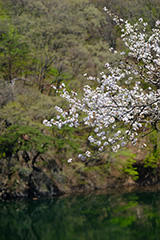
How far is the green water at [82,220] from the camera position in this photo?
10745mm

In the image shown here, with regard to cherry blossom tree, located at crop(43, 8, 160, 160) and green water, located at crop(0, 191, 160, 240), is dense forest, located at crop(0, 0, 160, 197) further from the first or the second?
cherry blossom tree, located at crop(43, 8, 160, 160)

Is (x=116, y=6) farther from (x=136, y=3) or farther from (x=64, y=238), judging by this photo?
(x=64, y=238)

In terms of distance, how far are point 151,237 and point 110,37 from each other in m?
34.4

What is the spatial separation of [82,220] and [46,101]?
11.8 metres

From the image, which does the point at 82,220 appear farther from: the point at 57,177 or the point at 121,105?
the point at 57,177

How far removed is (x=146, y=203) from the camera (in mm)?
17172

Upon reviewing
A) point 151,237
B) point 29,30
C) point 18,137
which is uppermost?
point 29,30

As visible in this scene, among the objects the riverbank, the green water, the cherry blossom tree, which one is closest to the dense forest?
the riverbank

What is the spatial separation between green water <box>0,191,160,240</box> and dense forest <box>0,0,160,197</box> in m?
4.03

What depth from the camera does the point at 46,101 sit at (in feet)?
77.6

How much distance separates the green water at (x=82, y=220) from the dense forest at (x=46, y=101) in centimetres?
403

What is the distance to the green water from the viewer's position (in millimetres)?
10745

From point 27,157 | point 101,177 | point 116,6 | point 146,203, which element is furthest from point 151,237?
point 116,6

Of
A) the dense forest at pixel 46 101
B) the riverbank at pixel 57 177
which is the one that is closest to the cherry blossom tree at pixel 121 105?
the dense forest at pixel 46 101
